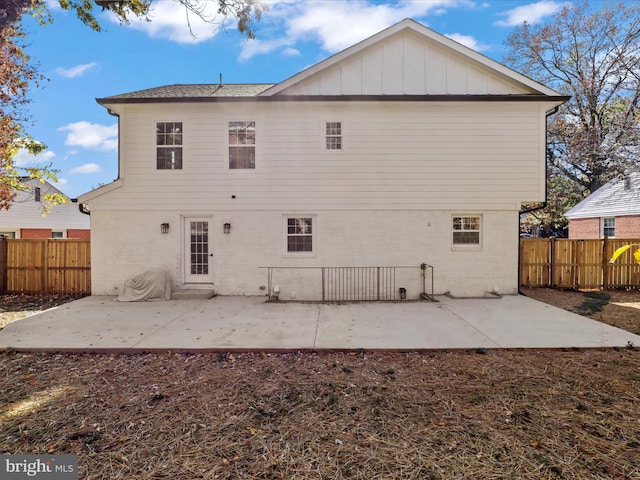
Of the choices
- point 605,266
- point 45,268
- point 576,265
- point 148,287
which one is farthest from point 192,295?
point 605,266

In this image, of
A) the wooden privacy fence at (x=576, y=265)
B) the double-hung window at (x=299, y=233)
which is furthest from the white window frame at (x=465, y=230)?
the double-hung window at (x=299, y=233)

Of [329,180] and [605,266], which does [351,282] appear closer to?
[329,180]

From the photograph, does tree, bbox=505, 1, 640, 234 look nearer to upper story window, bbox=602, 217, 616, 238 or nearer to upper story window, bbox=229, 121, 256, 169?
upper story window, bbox=602, 217, 616, 238

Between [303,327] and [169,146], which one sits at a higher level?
[169,146]

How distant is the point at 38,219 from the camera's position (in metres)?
23.4

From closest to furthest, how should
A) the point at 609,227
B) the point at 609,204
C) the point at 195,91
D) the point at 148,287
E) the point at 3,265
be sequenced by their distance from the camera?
the point at 148,287
the point at 3,265
the point at 195,91
the point at 609,204
the point at 609,227

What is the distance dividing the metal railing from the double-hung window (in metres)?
0.69

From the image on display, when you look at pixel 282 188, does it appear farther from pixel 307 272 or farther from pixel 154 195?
pixel 154 195

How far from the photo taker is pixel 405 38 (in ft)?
30.4

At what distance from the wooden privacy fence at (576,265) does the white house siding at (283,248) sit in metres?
2.03

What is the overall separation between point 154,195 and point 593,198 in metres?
23.9

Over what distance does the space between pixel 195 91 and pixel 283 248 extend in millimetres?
5892

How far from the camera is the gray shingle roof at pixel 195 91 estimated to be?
909 centimetres

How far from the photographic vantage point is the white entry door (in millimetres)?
9234
